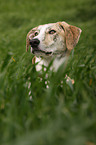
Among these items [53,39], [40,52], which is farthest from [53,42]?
[40,52]

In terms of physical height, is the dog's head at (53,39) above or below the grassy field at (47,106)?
below

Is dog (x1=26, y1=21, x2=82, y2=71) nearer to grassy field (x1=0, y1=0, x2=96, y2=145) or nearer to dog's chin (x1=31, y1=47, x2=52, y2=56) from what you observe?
dog's chin (x1=31, y1=47, x2=52, y2=56)

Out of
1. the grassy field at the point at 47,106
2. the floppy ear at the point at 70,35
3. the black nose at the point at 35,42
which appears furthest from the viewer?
the floppy ear at the point at 70,35

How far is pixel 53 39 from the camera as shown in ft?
9.73

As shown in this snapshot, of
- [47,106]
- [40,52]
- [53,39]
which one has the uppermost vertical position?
[47,106]

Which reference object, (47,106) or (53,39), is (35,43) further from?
(47,106)

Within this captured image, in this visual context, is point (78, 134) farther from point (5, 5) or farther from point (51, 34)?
point (5, 5)

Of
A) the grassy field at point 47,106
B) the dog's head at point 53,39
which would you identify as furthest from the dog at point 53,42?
the grassy field at point 47,106

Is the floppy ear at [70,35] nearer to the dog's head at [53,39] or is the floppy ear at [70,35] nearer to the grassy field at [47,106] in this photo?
the dog's head at [53,39]

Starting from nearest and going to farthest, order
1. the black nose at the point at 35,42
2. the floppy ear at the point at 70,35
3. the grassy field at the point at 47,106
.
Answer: the grassy field at the point at 47,106
the black nose at the point at 35,42
the floppy ear at the point at 70,35

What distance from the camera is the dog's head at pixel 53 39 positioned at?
111 inches

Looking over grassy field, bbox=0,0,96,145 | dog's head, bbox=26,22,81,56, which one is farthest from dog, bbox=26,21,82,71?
grassy field, bbox=0,0,96,145

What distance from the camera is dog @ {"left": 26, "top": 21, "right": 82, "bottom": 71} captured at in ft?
9.31

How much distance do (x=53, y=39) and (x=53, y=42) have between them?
58 mm
